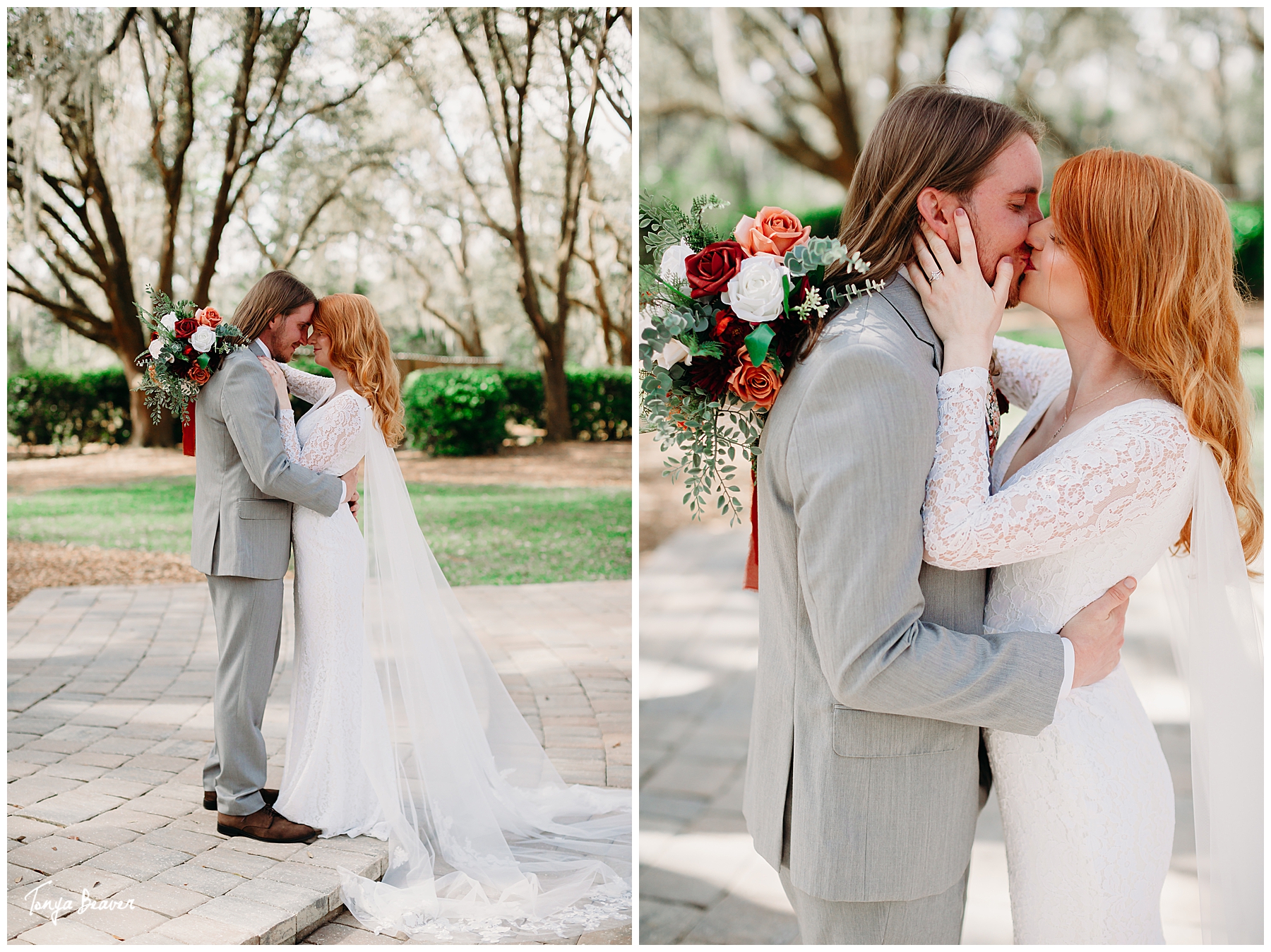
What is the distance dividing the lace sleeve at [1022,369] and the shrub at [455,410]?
8539 mm

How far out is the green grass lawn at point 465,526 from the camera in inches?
335

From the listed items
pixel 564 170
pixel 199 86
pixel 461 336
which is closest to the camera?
pixel 199 86

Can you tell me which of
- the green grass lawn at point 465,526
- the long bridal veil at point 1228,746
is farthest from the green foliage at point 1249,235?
the long bridal veil at point 1228,746

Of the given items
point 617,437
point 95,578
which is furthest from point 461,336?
point 95,578

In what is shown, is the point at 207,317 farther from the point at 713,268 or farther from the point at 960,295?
the point at 960,295

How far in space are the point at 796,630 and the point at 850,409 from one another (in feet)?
1.57

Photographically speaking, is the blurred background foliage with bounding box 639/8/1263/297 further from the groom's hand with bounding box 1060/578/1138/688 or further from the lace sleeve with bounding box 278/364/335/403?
the groom's hand with bounding box 1060/578/1138/688

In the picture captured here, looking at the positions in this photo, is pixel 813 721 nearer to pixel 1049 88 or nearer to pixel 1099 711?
pixel 1099 711

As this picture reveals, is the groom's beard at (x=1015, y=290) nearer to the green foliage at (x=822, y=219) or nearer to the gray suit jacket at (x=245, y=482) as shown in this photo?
the gray suit jacket at (x=245, y=482)

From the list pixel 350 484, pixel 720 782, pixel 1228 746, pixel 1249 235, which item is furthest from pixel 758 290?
pixel 1249 235

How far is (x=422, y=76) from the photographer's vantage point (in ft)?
30.9

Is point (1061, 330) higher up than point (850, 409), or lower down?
higher up

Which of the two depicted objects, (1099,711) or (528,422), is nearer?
(1099,711)
